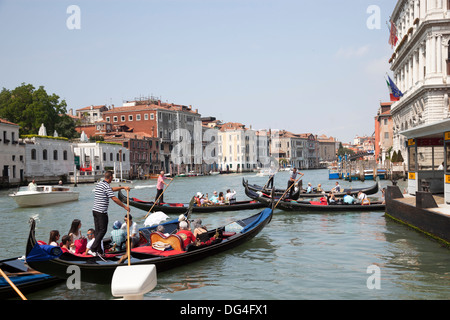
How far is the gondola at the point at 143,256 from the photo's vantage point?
16.3 ft

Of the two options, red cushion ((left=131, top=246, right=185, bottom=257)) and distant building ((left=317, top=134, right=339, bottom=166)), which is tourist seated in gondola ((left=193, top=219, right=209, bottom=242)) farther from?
distant building ((left=317, top=134, right=339, bottom=166))

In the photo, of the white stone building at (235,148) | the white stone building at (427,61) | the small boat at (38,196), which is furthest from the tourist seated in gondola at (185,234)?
the white stone building at (235,148)

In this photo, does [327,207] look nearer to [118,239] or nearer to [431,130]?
[431,130]

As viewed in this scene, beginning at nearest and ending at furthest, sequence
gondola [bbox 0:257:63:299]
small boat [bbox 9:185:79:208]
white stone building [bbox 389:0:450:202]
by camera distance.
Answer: gondola [bbox 0:257:63:299] < small boat [bbox 9:185:79:208] < white stone building [bbox 389:0:450:202]

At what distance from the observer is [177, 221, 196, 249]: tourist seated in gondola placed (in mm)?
6777

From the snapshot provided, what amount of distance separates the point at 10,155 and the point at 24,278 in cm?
2742

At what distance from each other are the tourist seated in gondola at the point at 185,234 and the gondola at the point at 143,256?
0.16 meters

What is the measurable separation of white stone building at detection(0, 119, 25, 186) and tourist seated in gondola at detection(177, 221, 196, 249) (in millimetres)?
25251

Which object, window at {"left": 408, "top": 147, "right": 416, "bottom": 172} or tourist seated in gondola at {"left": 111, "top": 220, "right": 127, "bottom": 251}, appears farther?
window at {"left": 408, "top": 147, "right": 416, "bottom": 172}

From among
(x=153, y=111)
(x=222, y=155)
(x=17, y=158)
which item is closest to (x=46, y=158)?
(x=17, y=158)

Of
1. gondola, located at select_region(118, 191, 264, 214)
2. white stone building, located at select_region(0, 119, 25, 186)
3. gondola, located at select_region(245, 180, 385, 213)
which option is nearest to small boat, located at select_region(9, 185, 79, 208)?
gondola, located at select_region(118, 191, 264, 214)

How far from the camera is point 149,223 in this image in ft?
29.6

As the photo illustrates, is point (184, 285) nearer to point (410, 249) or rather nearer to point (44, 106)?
point (410, 249)

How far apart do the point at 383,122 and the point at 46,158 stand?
33.1 m
